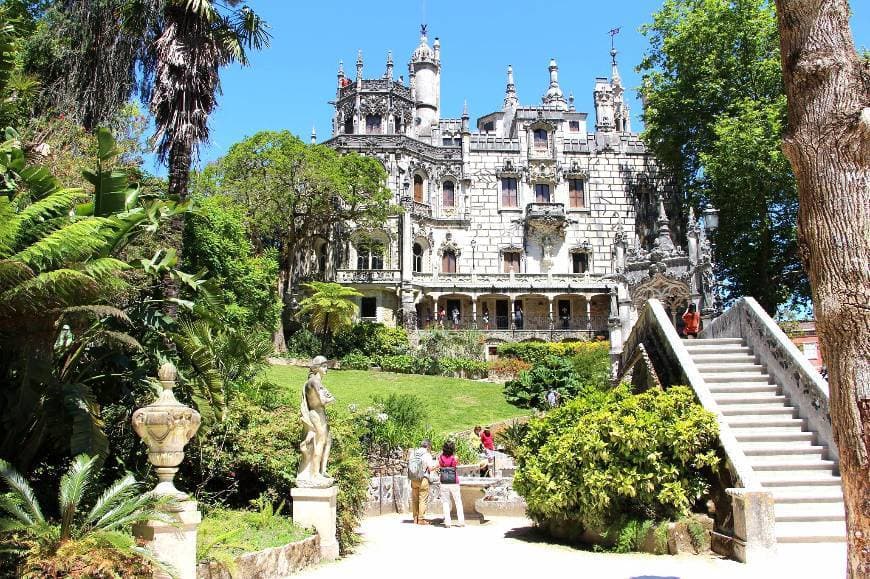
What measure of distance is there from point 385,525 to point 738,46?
3257cm

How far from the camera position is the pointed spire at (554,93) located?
201 ft

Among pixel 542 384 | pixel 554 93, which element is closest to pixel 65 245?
pixel 542 384

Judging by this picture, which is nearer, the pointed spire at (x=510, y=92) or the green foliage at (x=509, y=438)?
the green foliage at (x=509, y=438)

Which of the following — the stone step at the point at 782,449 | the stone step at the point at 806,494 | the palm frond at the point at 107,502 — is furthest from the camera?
the stone step at the point at 782,449

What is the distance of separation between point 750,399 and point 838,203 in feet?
24.7

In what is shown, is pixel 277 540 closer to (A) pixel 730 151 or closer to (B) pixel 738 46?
(A) pixel 730 151

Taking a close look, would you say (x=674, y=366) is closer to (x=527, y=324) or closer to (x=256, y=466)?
(x=256, y=466)

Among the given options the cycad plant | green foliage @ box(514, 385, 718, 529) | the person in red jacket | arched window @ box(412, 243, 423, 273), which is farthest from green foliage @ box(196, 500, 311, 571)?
arched window @ box(412, 243, 423, 273)

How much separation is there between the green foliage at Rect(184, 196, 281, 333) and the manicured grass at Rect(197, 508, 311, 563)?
50.7ft

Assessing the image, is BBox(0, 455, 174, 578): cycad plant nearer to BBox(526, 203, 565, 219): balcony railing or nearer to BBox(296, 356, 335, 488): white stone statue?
BBox(296, 356, 335, 488): white stone statue

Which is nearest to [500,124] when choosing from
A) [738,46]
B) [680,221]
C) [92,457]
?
[680,221]

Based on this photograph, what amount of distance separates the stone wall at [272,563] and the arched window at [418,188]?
1522 inches

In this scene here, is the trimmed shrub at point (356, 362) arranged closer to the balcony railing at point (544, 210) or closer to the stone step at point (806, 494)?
the balcony railing at point (544, 210)

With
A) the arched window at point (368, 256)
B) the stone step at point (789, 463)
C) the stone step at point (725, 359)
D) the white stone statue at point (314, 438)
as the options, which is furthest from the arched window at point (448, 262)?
the white stone statue at point (314, 438)
